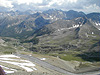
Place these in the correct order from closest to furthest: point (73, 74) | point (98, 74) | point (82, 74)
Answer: point (98, 74), point (82, 74), point (73, 74)

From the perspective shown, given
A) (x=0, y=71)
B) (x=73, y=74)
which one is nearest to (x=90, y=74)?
(x=73, y=74)

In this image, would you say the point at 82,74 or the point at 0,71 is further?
the point at 82,74

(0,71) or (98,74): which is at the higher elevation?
(0,71)

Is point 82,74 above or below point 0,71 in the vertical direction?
below

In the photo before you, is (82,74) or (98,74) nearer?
(98,74)

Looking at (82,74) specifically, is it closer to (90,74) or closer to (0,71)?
(90,74)

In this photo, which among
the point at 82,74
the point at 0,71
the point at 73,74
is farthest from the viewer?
the point at 73,74

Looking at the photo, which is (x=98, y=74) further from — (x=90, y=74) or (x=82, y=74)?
(x=82, y=74)

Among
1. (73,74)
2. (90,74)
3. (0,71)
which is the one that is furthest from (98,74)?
(0,71)

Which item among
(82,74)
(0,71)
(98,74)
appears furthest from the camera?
(82,74)
